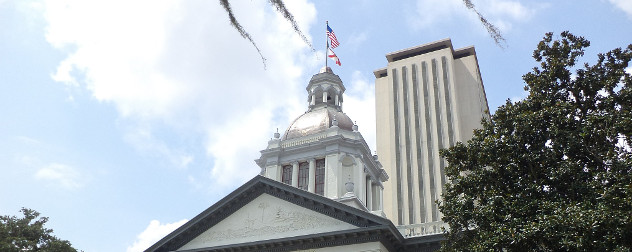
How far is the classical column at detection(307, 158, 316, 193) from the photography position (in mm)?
34031

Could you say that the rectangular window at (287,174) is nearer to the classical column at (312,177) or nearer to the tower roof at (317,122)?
the classical column at (312,177)

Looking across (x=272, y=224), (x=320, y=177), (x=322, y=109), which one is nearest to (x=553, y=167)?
(x=272, y=224)

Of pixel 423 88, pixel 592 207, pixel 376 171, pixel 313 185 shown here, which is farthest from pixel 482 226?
pixel 423 88

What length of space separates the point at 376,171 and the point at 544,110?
882 inches

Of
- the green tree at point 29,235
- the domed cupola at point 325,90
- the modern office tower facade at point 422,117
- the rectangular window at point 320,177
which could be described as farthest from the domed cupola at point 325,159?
the modern office tower facade at point 422,117

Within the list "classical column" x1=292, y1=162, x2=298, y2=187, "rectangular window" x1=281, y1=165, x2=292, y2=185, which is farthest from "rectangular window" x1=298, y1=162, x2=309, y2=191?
"rectangular window" x1=281, y1=165, x2=292, y2=185

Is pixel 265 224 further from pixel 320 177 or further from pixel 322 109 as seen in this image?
pixel 322 109

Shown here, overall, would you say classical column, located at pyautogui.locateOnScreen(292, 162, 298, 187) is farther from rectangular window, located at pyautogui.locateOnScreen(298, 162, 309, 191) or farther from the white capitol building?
rectangular window, located at pyautogui.locateOnScreen(298, 162, 309, 191)

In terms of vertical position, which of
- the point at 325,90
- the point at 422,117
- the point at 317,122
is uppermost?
the point at 422,117

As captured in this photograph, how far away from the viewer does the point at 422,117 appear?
7350 centimetres

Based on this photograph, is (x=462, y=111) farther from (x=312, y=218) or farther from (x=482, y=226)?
(x=482, y=226)

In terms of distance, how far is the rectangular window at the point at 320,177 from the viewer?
3412 cm

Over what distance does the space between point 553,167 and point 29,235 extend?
2544 cm

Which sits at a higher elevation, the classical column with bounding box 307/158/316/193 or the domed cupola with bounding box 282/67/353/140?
the domed cupola with bounding box 282/67/353/140
